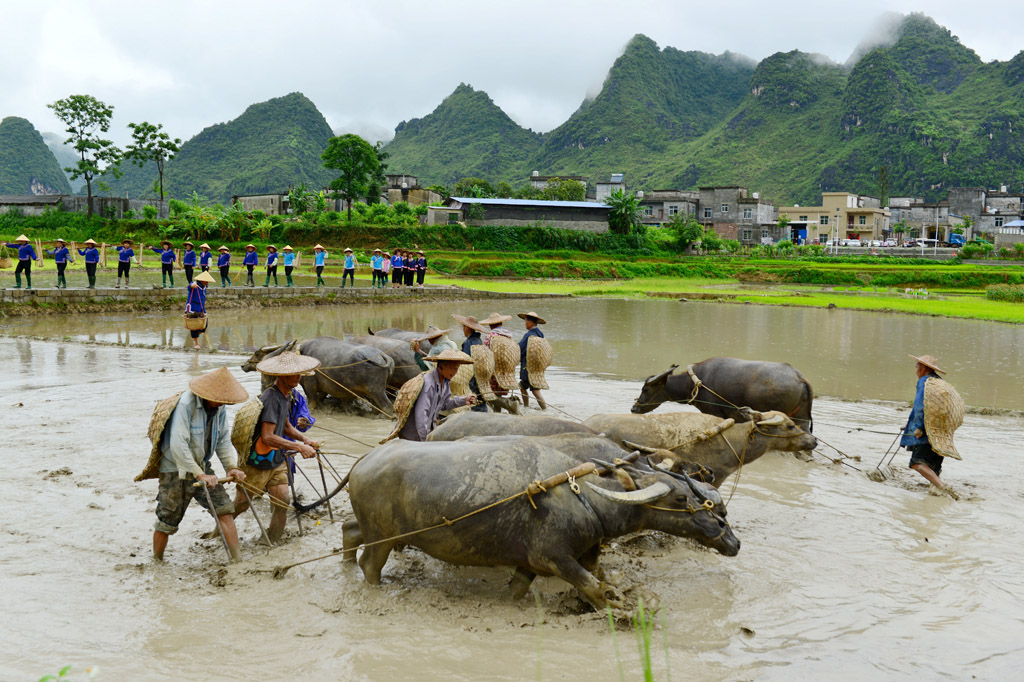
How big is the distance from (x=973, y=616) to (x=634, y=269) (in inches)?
1540

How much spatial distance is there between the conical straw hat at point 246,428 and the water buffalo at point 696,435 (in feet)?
9.38

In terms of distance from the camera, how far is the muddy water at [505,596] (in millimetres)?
4102

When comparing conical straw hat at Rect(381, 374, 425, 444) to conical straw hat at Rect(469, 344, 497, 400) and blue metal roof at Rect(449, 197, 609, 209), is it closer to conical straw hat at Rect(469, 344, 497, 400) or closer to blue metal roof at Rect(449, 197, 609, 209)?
conical straw hat at Rect(469, 344, 497, 400)

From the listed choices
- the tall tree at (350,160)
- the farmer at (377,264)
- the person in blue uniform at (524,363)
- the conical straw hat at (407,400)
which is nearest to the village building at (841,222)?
the tall tree at (350,160)

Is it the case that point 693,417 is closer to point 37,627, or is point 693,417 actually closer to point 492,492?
point 492,492

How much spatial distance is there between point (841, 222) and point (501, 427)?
7094cm

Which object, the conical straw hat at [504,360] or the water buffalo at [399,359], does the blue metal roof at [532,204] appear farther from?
the conical straw hat at [504,360]

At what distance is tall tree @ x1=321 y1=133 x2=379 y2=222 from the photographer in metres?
50.3

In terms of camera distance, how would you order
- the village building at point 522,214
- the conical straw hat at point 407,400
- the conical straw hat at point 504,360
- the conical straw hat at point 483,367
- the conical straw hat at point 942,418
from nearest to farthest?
the conical straw hat at point 407,400, the conical straw hat at point 942,418, the conical straw hat at point 483,367, the conical straw hat at point 504,360, the village building at point 522,214

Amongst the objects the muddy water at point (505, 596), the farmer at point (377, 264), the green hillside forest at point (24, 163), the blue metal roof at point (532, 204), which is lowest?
the muddy water at point (505, 596)

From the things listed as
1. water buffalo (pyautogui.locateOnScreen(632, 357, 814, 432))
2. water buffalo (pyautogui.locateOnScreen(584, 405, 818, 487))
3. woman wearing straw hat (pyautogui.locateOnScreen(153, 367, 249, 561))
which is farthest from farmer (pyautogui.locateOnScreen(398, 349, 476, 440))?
water buffalo (pyautogui.locateOnScreen(632, 357, 814, 432))

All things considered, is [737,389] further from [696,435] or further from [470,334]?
[470,334]

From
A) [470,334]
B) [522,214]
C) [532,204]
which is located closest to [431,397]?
[470,334]

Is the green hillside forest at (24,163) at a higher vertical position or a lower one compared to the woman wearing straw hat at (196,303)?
higher
